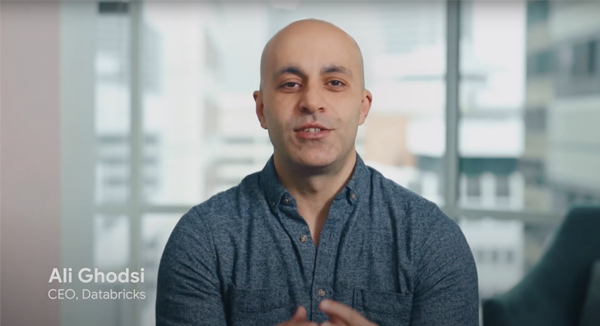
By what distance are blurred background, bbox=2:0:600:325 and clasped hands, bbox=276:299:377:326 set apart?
1429 millimetres

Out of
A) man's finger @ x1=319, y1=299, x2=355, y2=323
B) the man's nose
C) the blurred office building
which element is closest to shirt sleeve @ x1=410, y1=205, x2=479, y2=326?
man's finger @ x1=319, y1=299, x2=355, y2=323

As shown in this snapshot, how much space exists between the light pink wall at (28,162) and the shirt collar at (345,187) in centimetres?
121

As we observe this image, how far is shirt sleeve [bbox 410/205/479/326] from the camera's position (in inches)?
42.6

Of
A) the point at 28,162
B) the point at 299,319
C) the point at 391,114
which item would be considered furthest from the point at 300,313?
the point at 391,114

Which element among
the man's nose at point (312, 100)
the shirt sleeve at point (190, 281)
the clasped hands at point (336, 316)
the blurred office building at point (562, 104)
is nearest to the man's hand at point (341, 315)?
the clasped hands at point (336, 316)

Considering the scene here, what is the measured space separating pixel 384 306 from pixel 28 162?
1.45 metres

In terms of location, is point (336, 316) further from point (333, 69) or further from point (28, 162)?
point (28, 162)

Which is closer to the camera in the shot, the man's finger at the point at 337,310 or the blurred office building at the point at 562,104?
the man's finger at the point at 337,310

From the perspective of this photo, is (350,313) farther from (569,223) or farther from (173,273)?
(569,223)

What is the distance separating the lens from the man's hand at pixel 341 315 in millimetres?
1050

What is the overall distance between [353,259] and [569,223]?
2.93 ft

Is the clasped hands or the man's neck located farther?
the man's neck

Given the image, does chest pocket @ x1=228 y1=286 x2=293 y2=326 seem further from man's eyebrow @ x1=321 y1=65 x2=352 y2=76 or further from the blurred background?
the blurred background

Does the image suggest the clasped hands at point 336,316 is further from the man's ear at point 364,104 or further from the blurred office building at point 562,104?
the blurred office building at point 562,104
